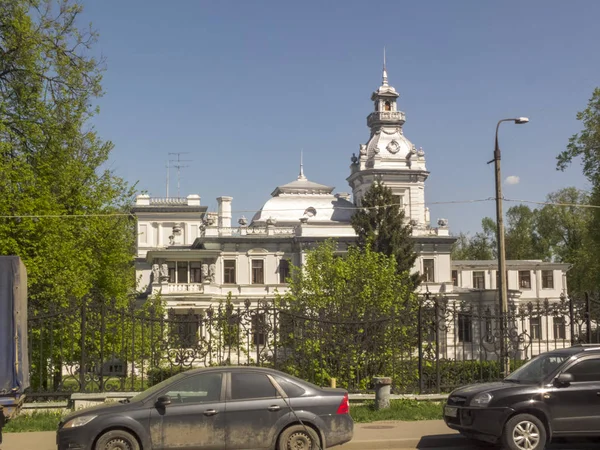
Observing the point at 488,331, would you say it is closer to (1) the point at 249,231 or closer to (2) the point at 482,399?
(2) the point at 482,399

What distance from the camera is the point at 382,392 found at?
1672cm

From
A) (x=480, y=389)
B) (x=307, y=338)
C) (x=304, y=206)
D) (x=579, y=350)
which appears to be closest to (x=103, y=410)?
(x=480, y=389)

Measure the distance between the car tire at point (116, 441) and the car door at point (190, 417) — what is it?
307mm

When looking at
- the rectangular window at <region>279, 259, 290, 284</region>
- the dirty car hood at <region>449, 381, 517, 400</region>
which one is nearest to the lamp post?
the dirty car hood at <region>449, 381, 517, 400</region>

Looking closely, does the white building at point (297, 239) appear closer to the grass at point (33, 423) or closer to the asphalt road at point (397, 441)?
the grass at point (33, 423)

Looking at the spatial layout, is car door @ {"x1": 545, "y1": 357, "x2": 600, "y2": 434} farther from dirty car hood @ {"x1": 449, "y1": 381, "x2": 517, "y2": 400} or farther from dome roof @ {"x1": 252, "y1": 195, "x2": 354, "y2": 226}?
dome roof @ {"x1": 252, "y1": 195, "x2": 354, "y2": 226}

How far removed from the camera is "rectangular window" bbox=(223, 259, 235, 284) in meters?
60.9

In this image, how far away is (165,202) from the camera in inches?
3088

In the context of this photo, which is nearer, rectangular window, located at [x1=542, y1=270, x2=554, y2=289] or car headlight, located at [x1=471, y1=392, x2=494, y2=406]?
car headlight, located at [x1=471, y1=392, x2=494, y2=406]

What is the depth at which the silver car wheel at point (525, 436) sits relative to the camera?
12.6 m

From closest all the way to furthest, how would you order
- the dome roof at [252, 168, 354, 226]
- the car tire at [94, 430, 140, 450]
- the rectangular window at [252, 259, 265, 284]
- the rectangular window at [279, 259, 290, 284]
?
the car tire at [94, 430, 140, 450]
the rectangular window at [252, 259, 265, 284]
the rectangular window at [279, 259, 290, 284]
the dome roof at [252, 168, 354, 226]

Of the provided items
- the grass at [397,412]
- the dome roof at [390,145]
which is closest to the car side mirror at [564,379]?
the grass at [397,412]

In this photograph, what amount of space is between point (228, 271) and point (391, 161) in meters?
22.4

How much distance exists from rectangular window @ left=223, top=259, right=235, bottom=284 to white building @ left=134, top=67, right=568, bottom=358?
8 centimetres
